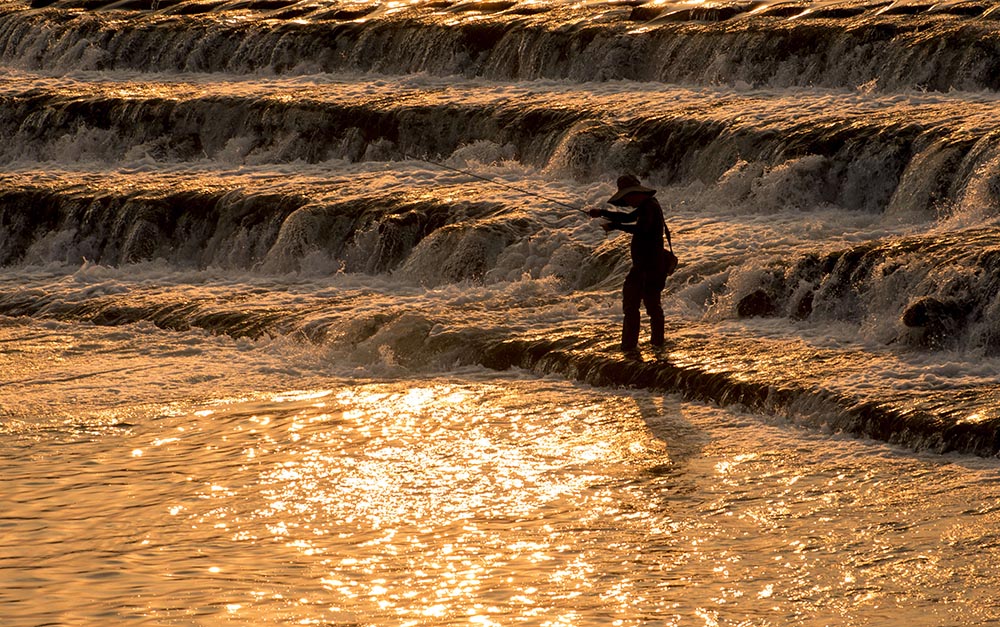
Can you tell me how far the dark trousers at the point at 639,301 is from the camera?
13859 mm

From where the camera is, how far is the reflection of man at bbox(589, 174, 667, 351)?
13492 millimetres

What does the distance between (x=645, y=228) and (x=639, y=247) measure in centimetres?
18

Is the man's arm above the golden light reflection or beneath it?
above

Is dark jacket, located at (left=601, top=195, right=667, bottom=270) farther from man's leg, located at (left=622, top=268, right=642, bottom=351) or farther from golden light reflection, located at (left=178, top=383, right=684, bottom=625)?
golden light reflection, located at (left=178, top=383, right=684, bottom=625)

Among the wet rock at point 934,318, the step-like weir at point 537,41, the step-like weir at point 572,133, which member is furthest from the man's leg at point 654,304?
the step-like weir at point 537,41

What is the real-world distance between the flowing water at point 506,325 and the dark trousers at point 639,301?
0.63 feet

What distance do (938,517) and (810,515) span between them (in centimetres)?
69

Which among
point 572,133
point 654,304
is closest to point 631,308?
point 654,304

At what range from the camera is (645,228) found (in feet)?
44.8

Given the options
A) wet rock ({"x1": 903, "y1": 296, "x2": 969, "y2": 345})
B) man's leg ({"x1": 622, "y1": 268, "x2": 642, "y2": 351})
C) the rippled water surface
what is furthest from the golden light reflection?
wet rock ({"x1": 903, "y1": 296, "x2": 969, "y2": 345})

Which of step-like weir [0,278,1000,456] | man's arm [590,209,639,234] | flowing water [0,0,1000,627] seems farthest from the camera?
man's arm [590,209,639,234]

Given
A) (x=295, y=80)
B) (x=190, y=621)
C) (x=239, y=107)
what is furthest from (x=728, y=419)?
(x=295, y=80)

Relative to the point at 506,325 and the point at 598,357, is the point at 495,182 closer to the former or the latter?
the point at 506,325

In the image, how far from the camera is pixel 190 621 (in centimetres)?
843
